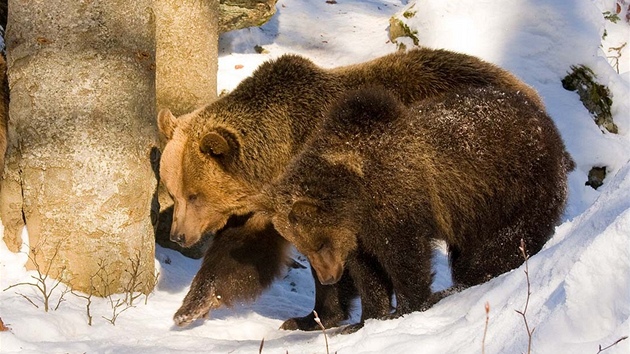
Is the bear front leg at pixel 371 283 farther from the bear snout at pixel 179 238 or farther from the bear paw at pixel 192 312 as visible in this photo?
the bear snout at pixel 179 238

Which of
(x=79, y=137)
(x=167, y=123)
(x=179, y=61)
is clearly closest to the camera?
(x=79, y=137)

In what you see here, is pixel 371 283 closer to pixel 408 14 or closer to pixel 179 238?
pixel 179 238

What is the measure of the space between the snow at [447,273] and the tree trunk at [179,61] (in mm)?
503

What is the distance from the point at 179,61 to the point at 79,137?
89.7 inches

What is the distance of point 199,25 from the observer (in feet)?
25.9

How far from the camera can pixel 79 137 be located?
5672 millimetres

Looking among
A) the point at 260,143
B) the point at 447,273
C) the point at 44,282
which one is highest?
the point at 260,143

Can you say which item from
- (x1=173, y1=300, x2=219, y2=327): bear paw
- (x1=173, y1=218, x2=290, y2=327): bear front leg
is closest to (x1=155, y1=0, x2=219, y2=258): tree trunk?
(x1=173, y1=218, x2=290, y2=327): bear front leg

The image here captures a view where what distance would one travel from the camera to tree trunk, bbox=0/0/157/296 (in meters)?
5.64

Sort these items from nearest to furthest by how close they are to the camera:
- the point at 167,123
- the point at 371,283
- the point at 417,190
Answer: the point at 417,190
the point at 371,283
the point at 167,123

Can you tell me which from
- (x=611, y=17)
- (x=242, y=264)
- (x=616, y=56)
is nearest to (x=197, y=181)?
(x=242, y=264)

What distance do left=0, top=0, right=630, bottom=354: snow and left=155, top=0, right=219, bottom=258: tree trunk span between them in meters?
0.50

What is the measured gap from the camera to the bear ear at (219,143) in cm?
607

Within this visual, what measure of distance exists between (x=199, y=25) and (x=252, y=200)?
295 cm
